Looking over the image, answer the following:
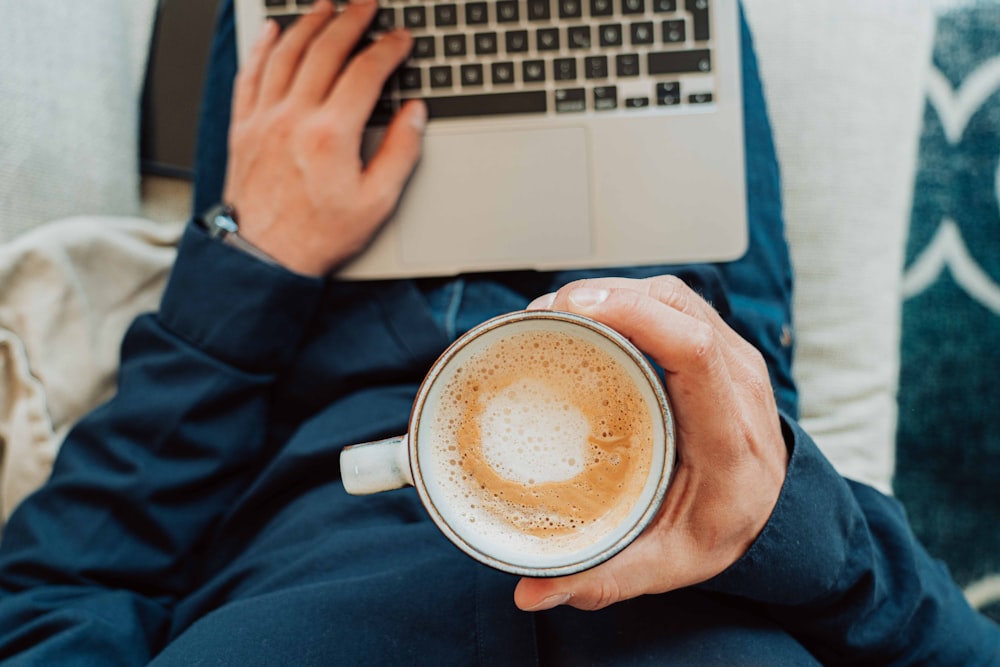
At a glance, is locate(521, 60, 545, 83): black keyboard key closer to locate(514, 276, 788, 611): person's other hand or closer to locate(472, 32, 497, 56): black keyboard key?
locate(472, 32, 497, 56): black keyboard key

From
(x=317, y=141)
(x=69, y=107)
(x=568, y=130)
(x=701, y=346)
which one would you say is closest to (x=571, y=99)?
(x=568, y=130)

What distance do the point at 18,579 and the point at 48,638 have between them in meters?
0.09

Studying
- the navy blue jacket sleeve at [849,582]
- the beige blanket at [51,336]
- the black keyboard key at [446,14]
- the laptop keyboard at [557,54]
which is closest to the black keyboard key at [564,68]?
the laptop keyboard at [557,54]

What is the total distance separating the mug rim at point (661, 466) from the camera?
467 millimetres

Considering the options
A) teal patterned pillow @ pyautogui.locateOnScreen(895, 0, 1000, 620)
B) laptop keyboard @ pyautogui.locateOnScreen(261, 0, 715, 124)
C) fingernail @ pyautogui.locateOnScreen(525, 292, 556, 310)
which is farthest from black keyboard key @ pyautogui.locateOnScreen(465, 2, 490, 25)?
teal patterned pillow @ pyautogui.locateOnScreen(895, 0, 1000, 620)

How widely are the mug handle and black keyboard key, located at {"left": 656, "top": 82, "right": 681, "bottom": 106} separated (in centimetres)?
44

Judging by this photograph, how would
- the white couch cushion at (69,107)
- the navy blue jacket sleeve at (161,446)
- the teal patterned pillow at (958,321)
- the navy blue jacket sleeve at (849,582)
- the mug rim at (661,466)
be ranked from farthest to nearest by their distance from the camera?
the teal patterned pillow at (958,321) < the white couch cushion at (69,107) < the navy blue jacket sleeve at (161,446) < the navy blue jacket sleeve at (849,582) < the mug rim at (661,466)

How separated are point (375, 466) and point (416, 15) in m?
0.46

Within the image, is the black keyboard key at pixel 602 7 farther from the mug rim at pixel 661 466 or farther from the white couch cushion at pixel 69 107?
the white couch cushion at pixel 69 107

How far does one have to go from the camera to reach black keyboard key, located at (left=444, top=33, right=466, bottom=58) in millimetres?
743

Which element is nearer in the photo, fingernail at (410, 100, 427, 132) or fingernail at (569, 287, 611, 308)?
fingernail at (569, 287, 611, 308)

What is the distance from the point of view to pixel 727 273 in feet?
2.63

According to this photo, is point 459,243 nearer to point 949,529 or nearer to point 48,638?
point 48,638

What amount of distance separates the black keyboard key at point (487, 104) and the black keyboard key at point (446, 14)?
70 mm
